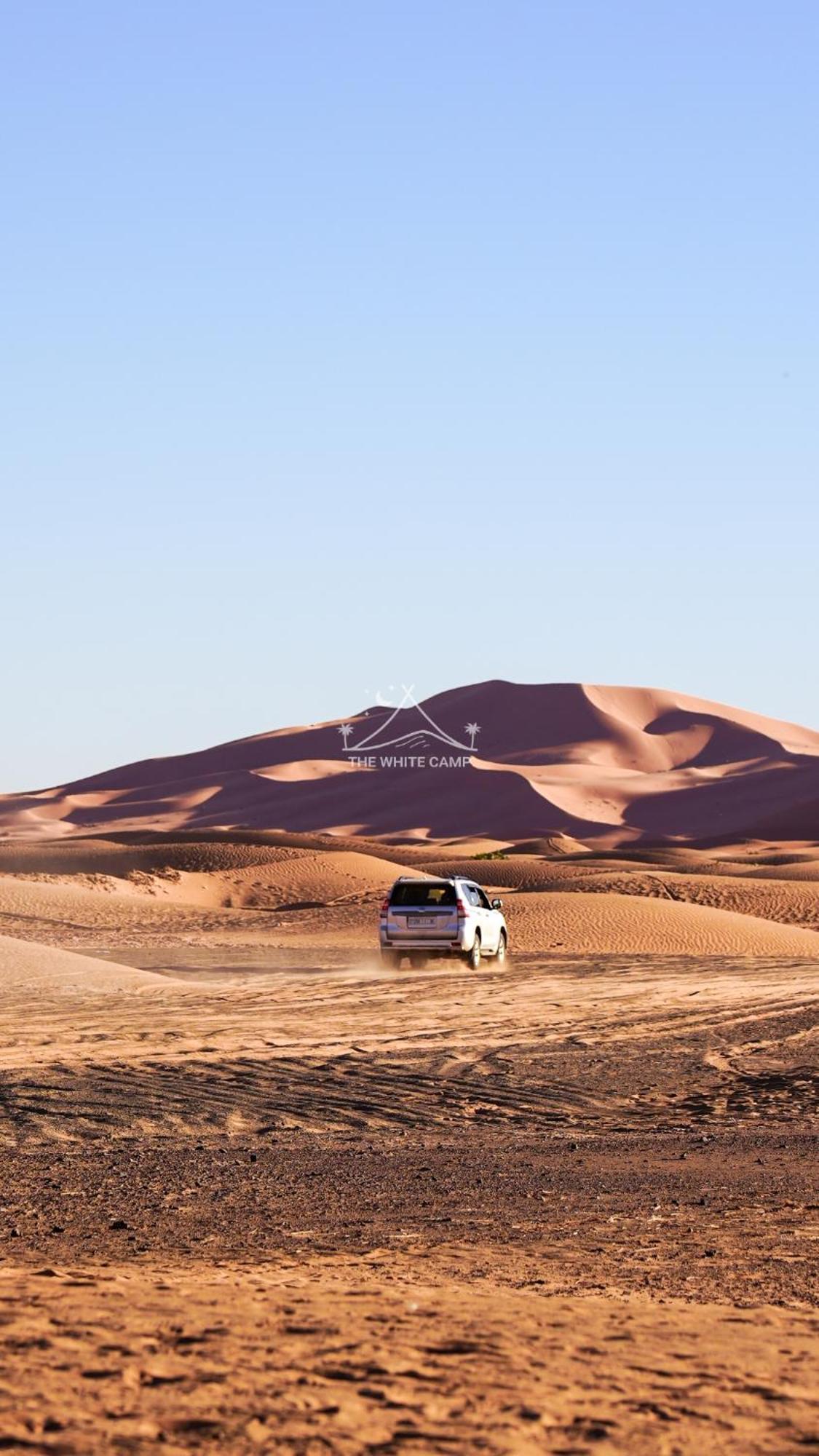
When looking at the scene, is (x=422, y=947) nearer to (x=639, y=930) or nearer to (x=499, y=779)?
(x=639, y=930)

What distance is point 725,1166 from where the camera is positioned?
1012cm

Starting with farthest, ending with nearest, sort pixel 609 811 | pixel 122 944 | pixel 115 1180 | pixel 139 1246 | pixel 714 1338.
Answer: pixel 609 811 < pixel 122 944 < pixel 115 1180 < pixel 139 1246 < pixel 714 1338

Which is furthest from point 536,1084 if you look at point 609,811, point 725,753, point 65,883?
point 725,753

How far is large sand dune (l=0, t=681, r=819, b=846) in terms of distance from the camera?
117938mm

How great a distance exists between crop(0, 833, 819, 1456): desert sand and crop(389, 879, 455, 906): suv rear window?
115 cm

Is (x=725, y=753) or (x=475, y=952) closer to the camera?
(x=475, y=952)

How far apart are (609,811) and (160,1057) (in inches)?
4256

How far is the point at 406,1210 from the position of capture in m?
8.63

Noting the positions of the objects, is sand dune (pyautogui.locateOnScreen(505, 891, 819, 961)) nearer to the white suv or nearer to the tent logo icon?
the white suv

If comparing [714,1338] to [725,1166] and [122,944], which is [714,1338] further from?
[122,944]

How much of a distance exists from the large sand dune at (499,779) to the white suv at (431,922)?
218 ft

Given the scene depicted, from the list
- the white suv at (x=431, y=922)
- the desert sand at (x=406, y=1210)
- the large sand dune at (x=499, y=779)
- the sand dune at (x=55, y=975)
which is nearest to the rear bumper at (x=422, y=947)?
the white suv at (x=431, y=922)

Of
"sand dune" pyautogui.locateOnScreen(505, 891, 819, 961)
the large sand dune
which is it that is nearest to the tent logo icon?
the large sand dune

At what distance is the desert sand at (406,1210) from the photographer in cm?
479
